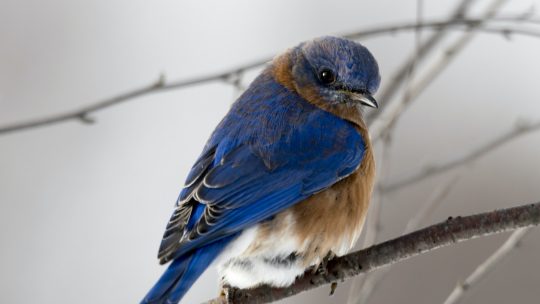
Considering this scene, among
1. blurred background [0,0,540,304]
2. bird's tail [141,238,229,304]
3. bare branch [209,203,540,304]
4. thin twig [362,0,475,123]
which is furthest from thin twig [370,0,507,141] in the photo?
blurred background [0,0,540,304]

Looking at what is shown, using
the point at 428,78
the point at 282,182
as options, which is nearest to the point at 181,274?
the point at 282,182

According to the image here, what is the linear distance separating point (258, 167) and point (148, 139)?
5471 millimetres

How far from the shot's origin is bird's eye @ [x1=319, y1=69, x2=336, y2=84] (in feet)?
15.5

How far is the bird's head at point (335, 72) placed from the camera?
4.54 metres

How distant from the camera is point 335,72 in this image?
469cm

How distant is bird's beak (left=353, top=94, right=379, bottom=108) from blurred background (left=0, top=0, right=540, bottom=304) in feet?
9.91

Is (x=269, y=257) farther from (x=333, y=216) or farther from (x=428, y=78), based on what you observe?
(x=428, y=78)

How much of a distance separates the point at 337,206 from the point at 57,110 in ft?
18.0

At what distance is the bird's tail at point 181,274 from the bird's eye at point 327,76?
1159 mm

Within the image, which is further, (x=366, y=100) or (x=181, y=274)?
(x=366, y=100)

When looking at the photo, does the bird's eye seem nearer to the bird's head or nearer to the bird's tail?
the bird's head

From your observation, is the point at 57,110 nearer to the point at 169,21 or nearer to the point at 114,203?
the point at 114,203

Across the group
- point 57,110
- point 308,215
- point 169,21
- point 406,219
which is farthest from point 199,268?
point 169,21

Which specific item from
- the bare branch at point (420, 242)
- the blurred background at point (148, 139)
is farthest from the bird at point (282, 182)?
the blurred background at point (148, 139)
